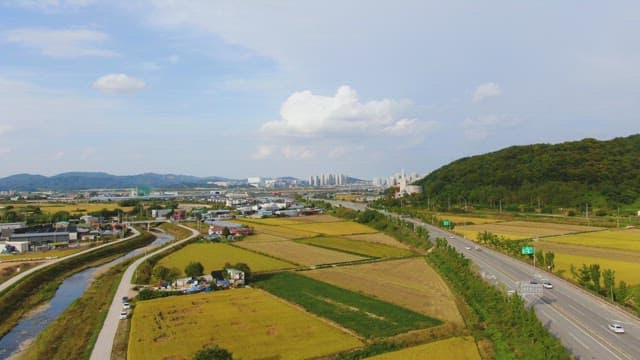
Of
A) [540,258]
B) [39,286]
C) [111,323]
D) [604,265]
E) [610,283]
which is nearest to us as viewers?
[111,323]

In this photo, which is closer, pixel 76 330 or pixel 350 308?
pixel 76 330

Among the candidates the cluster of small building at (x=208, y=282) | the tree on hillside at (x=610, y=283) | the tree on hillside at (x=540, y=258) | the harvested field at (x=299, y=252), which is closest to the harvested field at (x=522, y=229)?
the tree on hillside at (x=540, y=258)

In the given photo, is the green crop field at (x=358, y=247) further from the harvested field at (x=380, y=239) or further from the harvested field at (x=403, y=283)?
the harvested field at (x=403, y=283)

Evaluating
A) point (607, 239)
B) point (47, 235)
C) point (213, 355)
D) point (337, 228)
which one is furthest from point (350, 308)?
point (47, 235)

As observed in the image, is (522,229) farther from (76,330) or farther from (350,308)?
(76,330)

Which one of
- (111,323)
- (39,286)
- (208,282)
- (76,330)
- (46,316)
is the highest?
(208,282)

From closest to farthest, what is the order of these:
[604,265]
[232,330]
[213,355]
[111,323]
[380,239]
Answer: [213,355]
[232,330]
[111,323]
[604,265]
[380,239]

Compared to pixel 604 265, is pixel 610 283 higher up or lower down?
higher up
